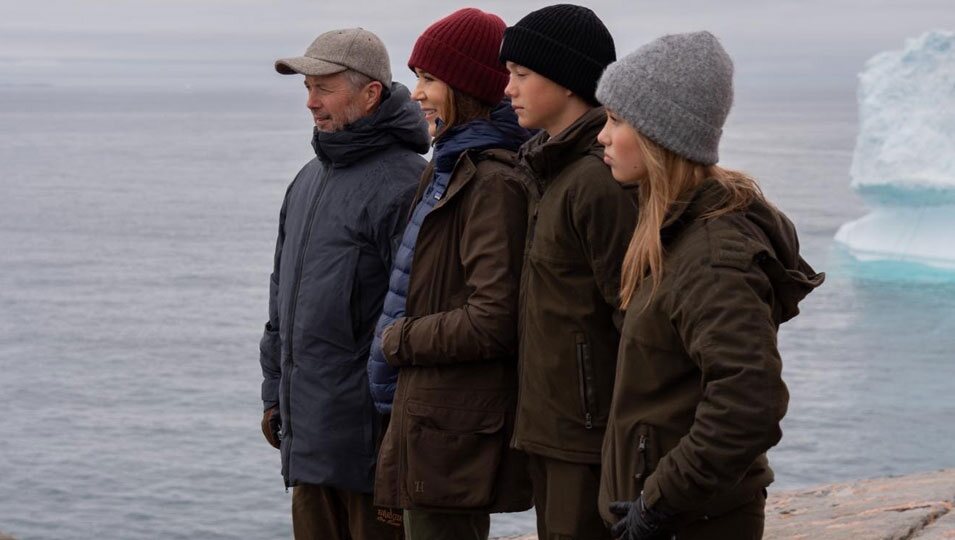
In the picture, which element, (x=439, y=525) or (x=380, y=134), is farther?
(x=380, y=134)

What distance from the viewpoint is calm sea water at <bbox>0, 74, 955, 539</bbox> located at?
2030 centimetres

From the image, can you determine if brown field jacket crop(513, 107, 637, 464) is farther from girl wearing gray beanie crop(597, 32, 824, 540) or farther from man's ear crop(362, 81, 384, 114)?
man's ear crop(362, 81, 384, 114)

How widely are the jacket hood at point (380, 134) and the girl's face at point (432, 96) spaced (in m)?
0.28

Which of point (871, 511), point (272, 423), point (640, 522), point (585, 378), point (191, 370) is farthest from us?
point (191, 370)

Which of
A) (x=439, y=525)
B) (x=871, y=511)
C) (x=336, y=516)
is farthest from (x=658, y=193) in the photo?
(x=871, y=511)

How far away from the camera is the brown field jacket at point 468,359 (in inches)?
134

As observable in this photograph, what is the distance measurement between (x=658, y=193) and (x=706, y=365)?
1.36 ft

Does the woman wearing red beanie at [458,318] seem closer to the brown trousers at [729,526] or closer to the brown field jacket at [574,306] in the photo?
the brown field jacket at [574,306]

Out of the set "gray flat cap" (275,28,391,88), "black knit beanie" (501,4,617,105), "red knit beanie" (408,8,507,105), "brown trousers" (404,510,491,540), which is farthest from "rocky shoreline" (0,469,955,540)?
"black knit beanie" (501,4,617,105)

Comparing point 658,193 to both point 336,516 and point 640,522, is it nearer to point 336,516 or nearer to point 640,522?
point 640,522

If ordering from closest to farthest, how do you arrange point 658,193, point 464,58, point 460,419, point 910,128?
point 658,193, point 460,419, point 464,58, point 910,128

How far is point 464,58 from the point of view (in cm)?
362

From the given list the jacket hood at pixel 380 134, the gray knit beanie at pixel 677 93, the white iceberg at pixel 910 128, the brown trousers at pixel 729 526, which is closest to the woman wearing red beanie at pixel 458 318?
the jacket hood at pixel 380 134

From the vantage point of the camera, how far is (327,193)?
399 centimetres
